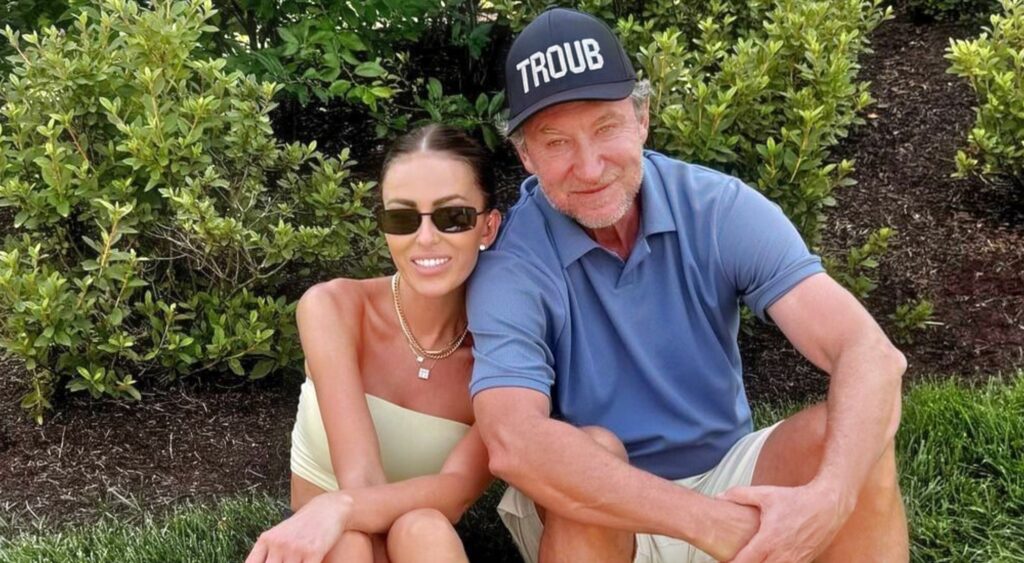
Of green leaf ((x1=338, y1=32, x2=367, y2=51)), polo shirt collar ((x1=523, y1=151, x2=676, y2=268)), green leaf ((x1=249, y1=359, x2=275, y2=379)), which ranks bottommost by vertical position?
green leaf ((x1=249, y1=359, x2=275, y2=379))

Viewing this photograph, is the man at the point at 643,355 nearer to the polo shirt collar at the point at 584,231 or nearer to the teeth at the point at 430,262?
the polo shirt collar at the point at 584,231

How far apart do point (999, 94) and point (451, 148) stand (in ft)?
10.4

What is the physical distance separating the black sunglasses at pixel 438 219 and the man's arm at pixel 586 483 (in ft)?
1.56

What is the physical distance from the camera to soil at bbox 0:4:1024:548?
4.03 meters

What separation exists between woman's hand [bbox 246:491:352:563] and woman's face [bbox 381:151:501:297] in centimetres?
67

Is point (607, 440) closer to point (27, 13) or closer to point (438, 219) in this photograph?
point (438, 219)

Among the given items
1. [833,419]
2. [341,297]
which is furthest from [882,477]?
[341,297]

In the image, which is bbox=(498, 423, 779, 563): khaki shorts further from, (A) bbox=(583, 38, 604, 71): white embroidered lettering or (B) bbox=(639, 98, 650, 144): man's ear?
(A) bbox=(583, 38, 604, 71): white embroidered lettering

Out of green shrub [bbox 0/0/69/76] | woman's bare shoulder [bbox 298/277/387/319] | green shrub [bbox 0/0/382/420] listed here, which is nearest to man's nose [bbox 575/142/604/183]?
woman's bare shoulder [bbox 298/277/387/319]

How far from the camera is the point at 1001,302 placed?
4656mm

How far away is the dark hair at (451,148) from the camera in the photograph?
2973mm

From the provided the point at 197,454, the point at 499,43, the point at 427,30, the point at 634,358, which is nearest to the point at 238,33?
the point at 427,30

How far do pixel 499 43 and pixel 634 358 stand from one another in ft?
9.88

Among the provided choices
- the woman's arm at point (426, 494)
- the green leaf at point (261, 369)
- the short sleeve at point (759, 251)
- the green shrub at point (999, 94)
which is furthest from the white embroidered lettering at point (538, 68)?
the green shrub at point (999, 94)
